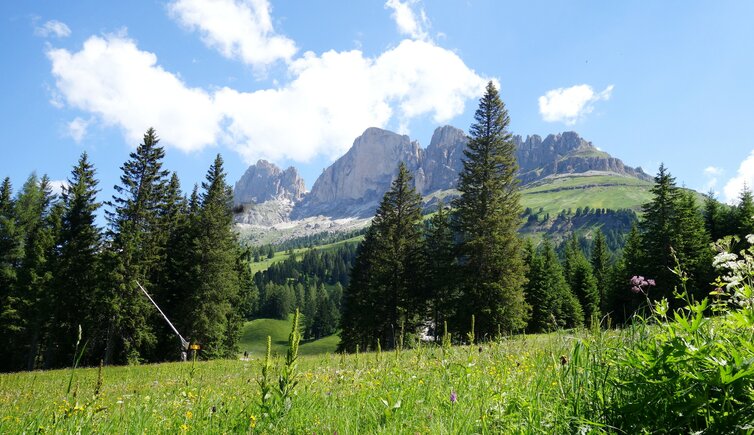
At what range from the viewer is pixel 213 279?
116 ft

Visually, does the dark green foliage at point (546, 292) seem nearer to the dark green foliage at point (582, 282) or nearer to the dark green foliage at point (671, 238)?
the dark green foliage at point (582, 282)

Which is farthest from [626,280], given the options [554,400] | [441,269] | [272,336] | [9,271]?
[272,336]

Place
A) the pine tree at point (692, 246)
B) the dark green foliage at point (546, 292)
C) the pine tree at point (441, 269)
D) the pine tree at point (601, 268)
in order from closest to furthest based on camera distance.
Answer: the pine tree at point (441, 269) → the pine tree at point (692, 246) → the dark green foliage at point (546, 292) → the pine tree at point (601, 268)

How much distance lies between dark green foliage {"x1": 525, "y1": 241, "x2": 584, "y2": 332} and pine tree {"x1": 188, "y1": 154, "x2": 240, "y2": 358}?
29368mm

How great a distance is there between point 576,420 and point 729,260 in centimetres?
242

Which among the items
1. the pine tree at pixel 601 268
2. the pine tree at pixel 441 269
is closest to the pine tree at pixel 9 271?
the pine tree at pixel 441 269

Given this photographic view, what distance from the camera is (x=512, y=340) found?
816cm

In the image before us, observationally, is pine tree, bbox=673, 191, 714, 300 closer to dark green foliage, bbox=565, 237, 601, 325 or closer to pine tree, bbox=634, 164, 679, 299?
pine tree, bbox=634, 164, 679, 299

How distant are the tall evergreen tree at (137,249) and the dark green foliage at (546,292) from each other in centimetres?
3513

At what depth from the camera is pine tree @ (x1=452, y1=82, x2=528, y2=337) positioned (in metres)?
28.8

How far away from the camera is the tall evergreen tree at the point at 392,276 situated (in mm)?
37812

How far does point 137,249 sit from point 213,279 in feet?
20.4

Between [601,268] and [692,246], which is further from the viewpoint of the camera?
[601,268]

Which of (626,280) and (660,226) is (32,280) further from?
(626,280)
